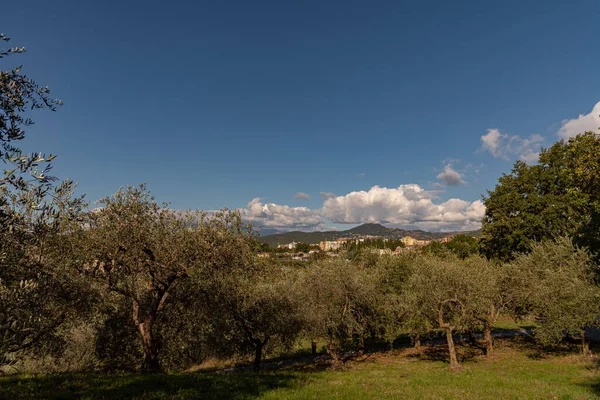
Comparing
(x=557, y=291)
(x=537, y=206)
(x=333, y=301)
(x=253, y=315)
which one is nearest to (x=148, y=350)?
(x=253, y=315)

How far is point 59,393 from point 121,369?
1248 centimetres

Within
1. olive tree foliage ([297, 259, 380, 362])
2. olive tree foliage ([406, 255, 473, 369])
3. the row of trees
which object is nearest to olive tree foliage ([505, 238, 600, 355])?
the row of trees

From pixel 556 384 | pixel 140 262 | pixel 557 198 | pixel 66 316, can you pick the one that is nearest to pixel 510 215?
pixel 557 198

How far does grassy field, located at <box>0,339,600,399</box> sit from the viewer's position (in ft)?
39.9

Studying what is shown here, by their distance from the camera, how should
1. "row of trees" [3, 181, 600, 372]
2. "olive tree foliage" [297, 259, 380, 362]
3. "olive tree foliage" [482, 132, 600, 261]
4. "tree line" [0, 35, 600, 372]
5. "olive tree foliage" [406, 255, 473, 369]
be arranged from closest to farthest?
"tree line" [0, 35, 600, 372] → "row of trees" [3, 181, 600, 372] → "olive tree foliage" [406, 255, 473, 369] → "olive tree foliage" [297, 259, 380, 362] → "olive tree foliage" [482, 132, 600, 261]

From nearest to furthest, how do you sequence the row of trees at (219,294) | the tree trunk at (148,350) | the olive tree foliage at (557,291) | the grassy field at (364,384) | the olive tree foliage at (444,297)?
the grassy field at (364,384) < the row of trees at (219,294) < the tree trunk at (148,350) < the olive tree foliage at (557,291) < the olive tree foliage at (444,297)

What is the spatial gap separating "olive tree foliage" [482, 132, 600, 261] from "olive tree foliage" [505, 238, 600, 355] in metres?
7.39

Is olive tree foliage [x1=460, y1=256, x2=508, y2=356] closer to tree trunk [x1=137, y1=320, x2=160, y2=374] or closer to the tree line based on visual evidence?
the tree line

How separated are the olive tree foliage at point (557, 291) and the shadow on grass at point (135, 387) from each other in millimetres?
24494

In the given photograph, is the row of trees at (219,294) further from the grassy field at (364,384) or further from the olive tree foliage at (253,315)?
the grassy field at (364,384)

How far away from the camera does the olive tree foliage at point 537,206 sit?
40.5 m

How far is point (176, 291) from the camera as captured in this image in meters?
21.7

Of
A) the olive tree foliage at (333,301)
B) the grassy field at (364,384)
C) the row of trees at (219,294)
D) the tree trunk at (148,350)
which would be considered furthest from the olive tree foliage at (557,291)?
the tree trunk at (148,350)

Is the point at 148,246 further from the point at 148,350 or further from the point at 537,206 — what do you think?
the point at 537,206
